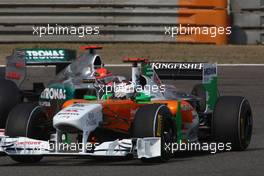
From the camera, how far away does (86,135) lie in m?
10.4

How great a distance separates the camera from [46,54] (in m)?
12.7

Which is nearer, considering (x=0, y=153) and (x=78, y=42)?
(x=0, y=153)

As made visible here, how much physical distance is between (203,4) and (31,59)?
28.8 feet

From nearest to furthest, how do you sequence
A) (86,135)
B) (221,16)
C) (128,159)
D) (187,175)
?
(187,175)
(86,135)
(128,159)
(221,16)

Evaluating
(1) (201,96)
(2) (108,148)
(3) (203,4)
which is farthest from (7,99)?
(3) (203,4)

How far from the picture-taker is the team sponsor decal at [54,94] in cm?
1165

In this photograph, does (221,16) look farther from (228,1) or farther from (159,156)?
(159,156)

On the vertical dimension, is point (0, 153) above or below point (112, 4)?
below

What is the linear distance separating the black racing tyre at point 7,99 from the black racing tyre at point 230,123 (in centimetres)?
234

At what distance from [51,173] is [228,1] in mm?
12226

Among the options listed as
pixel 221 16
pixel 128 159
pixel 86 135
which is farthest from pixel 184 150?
pixel 221 16

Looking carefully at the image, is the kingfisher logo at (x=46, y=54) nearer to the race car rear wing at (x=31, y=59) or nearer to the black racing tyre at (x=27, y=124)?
the race car rear wing at (x=31, y=59)

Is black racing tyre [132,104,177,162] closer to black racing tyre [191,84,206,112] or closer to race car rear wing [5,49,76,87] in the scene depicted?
black racing tyre [191,84,206,112]

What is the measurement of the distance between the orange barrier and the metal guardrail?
0.08ft
